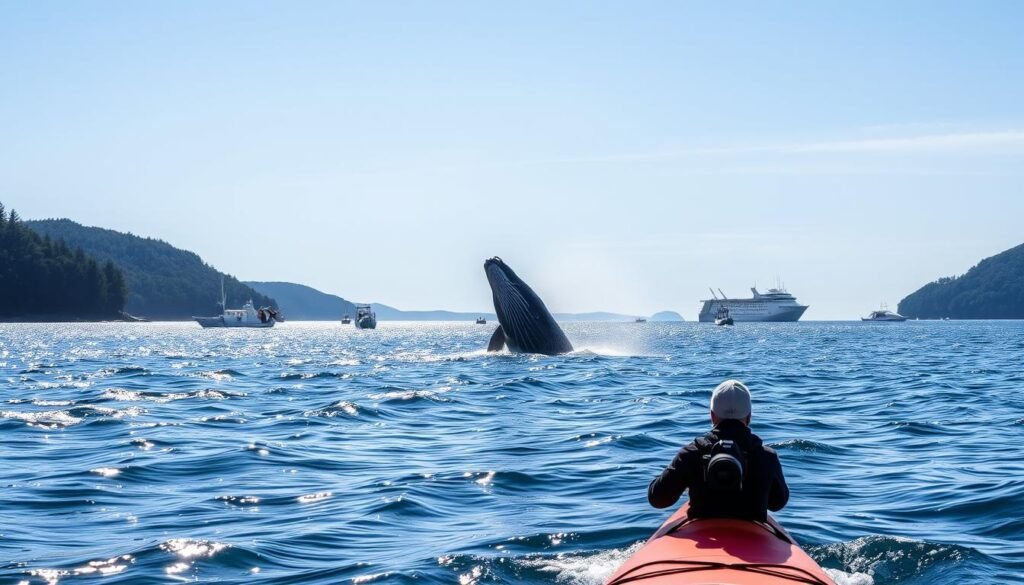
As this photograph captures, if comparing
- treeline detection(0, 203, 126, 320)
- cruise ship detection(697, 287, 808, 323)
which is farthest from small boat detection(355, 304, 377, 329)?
cruise ship detection(697, 287, 808, 323)

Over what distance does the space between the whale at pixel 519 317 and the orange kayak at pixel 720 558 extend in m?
23.8

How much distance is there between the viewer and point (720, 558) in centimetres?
619

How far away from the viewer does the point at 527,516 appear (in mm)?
10648

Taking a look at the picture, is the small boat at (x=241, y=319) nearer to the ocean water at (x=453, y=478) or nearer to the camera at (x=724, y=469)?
the ocean water at (x=453, y=478)

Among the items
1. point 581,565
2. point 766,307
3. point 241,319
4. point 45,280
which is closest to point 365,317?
point 241,319

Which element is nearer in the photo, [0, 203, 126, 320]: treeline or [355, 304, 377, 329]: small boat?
[355, 304, 377, 329]: small boat

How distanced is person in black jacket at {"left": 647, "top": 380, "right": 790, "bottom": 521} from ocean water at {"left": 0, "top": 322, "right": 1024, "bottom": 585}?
1.46m

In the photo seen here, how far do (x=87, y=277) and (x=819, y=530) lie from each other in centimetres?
14113

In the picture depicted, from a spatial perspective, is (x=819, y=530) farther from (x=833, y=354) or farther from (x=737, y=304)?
(x=737, y=304)

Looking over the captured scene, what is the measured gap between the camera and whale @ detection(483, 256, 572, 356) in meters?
31.0

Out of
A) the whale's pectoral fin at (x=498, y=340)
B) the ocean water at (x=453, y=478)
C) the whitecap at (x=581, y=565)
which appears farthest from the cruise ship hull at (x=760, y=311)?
the whitecap at (x=581, y=565)

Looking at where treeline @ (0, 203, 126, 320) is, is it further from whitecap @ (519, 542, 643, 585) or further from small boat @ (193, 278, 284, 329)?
whitecap @ (519, 542, 643, 585)

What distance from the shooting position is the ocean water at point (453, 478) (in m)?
8.85

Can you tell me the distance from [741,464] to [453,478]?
6004 millimetres
